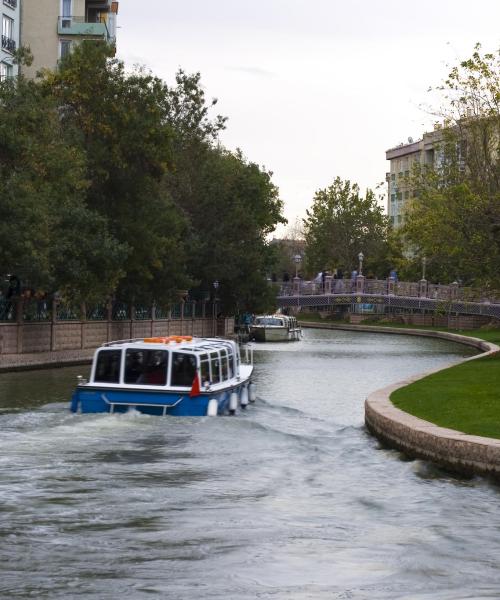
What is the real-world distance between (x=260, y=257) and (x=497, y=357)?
3315 centimetres

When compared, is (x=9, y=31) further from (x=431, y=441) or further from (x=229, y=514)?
(x=229, y=514)

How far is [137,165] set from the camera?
191 ft

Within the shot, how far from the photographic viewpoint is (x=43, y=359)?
167 ft

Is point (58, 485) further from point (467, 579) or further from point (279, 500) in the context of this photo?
point (467, 579)

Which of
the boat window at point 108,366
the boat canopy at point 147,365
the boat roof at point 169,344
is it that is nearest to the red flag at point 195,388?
the boat canopy at point 147,365

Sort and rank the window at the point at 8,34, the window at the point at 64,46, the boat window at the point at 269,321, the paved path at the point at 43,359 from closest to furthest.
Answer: the paved path at the point at 43,359, the window at the point at 8,34, the window at the point at 64,46, the boat window at the point at 269,321

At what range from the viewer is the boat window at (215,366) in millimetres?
31109

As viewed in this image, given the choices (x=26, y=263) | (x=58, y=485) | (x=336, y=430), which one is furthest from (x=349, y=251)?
(x=58, y=485)

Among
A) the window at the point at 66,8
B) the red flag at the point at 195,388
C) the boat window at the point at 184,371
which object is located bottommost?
the red flag at the point at 195,388

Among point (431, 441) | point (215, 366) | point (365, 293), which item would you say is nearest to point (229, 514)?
point (431, 441)

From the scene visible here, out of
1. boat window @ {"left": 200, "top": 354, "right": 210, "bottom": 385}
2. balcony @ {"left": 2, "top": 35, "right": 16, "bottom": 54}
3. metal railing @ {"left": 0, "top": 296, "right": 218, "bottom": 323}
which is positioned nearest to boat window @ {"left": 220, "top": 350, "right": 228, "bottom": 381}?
boat window @ {"left": 200, "top": 354, "right": 210, "bottom": 385}

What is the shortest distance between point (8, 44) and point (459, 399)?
50807 millimetres

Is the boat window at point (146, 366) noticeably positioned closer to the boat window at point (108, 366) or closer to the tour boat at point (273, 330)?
the boat window at point (108, 366)

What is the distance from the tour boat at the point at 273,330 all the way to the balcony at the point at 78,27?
22.1 metres
